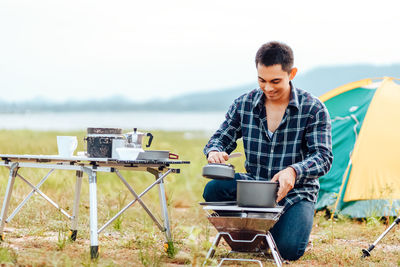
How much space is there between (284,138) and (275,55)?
63 centimetres

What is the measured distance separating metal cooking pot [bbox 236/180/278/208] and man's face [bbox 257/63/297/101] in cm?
71

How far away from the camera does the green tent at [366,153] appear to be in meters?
6.11

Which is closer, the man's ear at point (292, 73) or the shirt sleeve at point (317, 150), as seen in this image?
the shirt sleeve at point (317, 150)

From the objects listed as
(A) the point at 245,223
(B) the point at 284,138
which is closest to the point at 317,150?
(B) the point at 284,138

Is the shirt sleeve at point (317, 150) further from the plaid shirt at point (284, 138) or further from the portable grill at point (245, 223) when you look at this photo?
the portable grill at point (245, 223)

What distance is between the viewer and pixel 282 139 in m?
4.17

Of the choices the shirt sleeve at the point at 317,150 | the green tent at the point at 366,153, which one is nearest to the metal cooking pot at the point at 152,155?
the shirt sleeve at the point at 317,150

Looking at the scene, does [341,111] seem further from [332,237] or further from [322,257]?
[322,257]

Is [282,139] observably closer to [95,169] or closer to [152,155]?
[152,155]

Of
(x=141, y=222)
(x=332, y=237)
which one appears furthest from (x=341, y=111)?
(x=141, y=222)

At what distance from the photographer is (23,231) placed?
5.01 m

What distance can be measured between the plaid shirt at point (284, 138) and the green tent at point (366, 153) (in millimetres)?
1921

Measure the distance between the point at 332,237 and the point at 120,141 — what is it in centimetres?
205

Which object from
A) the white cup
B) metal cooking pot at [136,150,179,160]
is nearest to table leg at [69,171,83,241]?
the white cup
